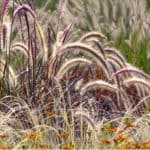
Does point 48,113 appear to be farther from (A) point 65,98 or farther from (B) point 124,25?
(B) point 124,25

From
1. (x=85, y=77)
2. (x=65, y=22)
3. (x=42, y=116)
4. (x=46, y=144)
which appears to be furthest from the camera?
(x=65, y=22)

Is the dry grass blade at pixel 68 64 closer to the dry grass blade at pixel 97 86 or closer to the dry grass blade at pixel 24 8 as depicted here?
the dry grass blade at pixel 97 86

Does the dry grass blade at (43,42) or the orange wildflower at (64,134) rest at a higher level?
the dry grass blade at (43,42)

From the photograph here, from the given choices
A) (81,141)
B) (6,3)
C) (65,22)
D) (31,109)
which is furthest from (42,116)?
(65,22)

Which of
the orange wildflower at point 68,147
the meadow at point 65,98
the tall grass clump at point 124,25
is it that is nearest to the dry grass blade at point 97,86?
the meadow at point 65,98

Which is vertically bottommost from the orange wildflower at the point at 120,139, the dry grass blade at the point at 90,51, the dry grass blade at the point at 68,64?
the orange wildflower at the point at 120,139

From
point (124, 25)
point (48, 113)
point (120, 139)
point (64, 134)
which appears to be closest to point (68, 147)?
point (120, 139)

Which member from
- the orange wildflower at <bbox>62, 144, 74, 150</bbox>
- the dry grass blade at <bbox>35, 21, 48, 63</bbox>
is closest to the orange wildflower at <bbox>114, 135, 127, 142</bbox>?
the orange wildflower at <bbox>62, 144, 74, 150</bbox>

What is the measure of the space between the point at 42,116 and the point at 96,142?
0.69 meters

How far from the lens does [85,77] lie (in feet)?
20.3

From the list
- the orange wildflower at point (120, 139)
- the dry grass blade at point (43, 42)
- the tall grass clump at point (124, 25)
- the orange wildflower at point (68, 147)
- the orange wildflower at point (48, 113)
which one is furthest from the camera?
the tall grass clump at point (124, 25)

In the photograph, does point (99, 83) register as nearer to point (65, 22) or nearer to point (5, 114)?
point (5, 114)

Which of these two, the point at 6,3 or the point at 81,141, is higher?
the point at 6,3

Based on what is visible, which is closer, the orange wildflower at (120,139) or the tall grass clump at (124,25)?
the orange wildflower at (120,139)
